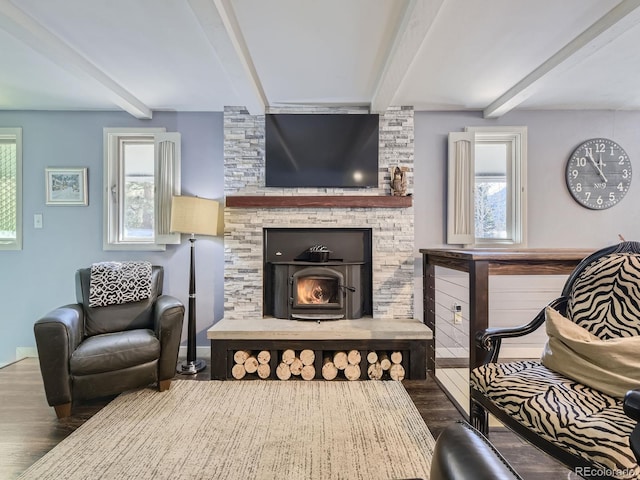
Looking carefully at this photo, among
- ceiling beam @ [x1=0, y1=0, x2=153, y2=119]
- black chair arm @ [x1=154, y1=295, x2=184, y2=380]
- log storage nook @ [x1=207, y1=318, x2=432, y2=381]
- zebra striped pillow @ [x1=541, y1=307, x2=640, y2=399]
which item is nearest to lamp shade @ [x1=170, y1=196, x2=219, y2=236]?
black chair arm @ [x1=154, y1=295, x2=184, y2=380]

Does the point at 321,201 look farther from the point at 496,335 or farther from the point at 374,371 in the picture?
the point at 496,335

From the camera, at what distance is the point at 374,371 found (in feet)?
8.60

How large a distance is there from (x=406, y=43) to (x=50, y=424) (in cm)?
313

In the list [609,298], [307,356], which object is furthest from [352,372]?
[609,298]

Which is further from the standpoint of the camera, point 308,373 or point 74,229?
point 74,229

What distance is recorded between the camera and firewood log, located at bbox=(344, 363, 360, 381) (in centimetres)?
260

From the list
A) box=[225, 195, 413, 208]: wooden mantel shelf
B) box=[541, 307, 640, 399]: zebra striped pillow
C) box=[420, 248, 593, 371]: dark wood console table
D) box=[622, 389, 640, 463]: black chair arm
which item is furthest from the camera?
box=[225, 195, 413, 208]: wooden mantel shelf

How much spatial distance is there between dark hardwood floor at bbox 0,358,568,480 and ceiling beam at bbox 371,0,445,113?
2.26 metres

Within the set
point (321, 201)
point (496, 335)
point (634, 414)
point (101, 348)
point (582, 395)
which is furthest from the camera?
point (321, 201)

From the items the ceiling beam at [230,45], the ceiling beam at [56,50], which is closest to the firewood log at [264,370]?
the ceiling beam at [230,45]

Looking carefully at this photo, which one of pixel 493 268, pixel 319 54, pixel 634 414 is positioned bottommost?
pixel 634 414

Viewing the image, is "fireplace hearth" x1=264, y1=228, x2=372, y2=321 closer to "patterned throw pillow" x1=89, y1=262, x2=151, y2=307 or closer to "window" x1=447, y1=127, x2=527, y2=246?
"window" x1=447, y1=127, x2=527, y2=246

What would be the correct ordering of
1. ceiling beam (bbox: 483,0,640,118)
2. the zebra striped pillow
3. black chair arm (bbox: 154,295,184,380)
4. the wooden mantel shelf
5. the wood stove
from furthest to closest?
the wooden mantel shelf → the wood stove → black chair arm (bbox: 154,295,184,380) → ceiling beam (bbox: 483,0,640,118) → the zebra striped pillow

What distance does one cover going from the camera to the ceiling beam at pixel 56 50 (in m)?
1.79
